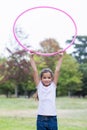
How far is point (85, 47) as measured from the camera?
63.4m

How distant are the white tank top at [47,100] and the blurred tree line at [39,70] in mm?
25732

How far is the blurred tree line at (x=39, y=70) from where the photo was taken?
41.1 meters

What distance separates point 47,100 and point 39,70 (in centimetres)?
3689

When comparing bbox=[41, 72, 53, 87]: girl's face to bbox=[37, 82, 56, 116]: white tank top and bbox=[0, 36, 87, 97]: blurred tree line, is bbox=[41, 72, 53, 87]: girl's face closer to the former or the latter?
bbox=[37, 82, 56, 116]: white tank top

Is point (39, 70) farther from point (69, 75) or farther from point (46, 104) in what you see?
point (46, 104)

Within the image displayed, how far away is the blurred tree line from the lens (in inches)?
1618

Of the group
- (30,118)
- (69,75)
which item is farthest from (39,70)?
(30,118)

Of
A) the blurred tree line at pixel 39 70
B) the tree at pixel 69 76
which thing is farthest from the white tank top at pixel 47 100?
the tree at pixel 69 76

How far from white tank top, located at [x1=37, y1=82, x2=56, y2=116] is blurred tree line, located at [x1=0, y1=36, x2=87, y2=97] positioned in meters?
25.7

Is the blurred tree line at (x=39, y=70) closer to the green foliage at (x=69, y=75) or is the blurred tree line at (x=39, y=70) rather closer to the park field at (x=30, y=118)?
the green foliage at (x=69, y=75)

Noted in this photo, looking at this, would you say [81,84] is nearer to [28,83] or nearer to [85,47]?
[28,83]

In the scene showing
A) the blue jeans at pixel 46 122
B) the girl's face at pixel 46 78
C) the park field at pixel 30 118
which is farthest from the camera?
the park field at pixel 30 118

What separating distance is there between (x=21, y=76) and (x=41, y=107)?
36615 millimetres

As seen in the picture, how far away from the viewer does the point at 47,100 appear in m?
5.52
